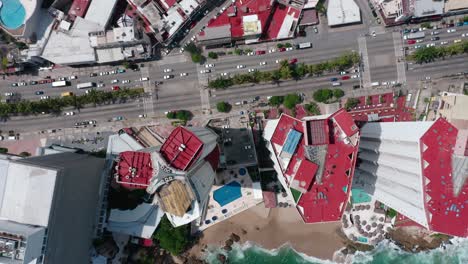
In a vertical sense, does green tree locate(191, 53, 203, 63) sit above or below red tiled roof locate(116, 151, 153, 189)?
above

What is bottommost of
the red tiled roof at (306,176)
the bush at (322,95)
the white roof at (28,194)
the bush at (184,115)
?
the white roof at (28,194)

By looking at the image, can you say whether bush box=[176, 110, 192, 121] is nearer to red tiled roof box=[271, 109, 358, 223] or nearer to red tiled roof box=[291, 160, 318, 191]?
red tiled roof box=[271, 109, 358, 223]

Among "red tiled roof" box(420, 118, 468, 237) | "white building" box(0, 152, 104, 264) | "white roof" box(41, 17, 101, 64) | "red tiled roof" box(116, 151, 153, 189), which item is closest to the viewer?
"red tiled roof" box(420, 118, 468, 237)

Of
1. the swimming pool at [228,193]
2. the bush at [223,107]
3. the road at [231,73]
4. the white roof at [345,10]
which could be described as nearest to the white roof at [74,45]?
the road at [231,73]

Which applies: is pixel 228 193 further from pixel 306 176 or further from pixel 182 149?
pixel 182 149

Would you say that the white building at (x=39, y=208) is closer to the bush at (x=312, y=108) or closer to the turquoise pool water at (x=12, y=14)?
the turquoise pool water at (x=12, y=14)

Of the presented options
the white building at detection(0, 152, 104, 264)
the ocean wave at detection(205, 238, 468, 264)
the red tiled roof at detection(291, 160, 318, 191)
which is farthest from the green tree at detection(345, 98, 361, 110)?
the white building at detection(0, 152, 104, 264)

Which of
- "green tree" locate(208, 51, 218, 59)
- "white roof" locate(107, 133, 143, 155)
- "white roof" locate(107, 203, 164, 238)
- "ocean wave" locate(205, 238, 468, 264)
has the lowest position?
"ocean wave" locate(205, 238, 468, 264)
